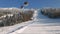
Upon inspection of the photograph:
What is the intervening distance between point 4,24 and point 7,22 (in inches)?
33.3

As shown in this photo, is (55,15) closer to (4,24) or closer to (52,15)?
(52,15)

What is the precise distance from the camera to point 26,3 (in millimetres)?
48375

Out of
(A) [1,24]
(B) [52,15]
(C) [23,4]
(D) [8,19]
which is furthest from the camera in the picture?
(B) [52,15]

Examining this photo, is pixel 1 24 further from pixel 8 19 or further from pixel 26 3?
pixel 26 3

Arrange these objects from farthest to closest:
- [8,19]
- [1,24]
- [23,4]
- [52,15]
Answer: [52,15] < [23,4] < [8,19] < [1,24]

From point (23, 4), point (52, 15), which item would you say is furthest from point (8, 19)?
point (52, 15)

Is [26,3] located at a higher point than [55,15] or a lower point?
higher

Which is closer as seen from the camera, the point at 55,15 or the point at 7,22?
the point at 7,22

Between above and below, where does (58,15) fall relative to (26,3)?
below

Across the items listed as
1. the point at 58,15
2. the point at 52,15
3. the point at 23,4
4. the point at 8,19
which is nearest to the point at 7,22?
the point at 8,19

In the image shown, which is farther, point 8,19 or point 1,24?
point 8,19

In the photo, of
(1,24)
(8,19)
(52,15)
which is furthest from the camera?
(52,15)

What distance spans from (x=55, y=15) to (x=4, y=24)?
114 ft

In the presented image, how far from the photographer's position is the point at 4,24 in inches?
866
